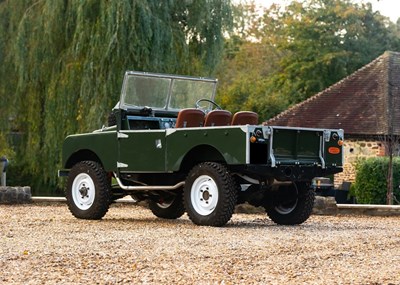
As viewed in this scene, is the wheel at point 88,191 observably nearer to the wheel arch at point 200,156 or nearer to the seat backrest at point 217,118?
the wheel arch at point 200,156

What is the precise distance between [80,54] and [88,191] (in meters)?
9.55

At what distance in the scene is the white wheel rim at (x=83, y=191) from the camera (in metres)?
17.1

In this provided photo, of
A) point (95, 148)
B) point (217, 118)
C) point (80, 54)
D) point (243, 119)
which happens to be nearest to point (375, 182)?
point (80, 54)

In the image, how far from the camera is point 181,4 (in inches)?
1081

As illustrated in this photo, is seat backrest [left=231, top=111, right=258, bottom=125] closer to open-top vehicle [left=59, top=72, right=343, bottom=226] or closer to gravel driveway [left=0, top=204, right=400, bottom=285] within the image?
open-top vehicle [left=59, top=72, right=343, bottom=226]

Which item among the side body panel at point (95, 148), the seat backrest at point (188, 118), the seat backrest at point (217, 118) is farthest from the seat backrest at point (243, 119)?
the side body panel at point (95, 148)

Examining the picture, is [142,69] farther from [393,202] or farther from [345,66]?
[345,66]

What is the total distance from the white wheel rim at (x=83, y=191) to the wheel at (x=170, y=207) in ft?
3.73

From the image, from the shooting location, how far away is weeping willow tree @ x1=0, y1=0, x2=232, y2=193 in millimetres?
25703

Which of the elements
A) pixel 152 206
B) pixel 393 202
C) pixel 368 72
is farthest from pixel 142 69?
pixel 368 72

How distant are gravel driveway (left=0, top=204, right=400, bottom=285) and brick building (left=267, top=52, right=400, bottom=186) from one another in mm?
16906

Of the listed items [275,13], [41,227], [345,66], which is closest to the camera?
[41,227]

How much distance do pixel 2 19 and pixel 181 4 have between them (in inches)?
175

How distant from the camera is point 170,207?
1761cm
